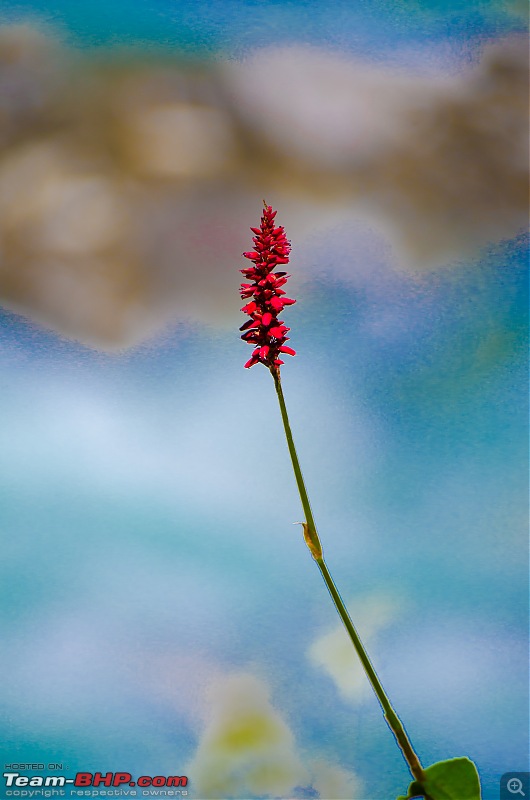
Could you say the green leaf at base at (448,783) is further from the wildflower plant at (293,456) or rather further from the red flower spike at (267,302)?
the red flower spike at (267,302)

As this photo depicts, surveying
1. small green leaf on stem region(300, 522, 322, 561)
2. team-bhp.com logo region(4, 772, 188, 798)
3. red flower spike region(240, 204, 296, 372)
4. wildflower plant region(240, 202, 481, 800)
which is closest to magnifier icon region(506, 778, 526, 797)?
team-bhp.com logo region(4, 772, 188, 798)

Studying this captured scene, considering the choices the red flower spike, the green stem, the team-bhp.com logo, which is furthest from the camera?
the team-bhp.com logo

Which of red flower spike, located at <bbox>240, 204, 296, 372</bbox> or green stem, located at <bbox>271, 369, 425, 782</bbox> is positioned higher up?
red flower spike, located at <bbox>240, 204, 296, 372</bbox>

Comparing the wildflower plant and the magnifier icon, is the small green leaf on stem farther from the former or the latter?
the magnifier icon

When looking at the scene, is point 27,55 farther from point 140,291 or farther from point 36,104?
point 140,291

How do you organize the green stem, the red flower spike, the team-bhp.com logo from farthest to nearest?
the team-bhp.com logo
the red flower spike
the green stem

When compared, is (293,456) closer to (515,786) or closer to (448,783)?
(448,783)
